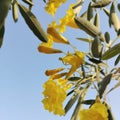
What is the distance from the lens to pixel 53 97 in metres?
1.28

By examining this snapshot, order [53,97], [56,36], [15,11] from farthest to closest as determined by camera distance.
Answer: [56,36], [53,97], [15,11]

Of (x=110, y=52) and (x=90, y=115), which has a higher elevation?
(x=110, y=52)

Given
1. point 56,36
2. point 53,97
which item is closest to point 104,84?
point 53,97

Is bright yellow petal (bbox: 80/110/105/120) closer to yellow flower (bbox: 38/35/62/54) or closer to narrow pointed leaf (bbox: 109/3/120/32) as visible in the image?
yellow flower (bbox: 38/35/62/54)

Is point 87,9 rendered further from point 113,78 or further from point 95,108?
point 95,108

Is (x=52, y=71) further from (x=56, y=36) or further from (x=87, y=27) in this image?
(x=87, y=27)

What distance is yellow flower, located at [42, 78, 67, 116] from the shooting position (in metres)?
1.25

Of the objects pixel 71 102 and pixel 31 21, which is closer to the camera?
pixel 31 21

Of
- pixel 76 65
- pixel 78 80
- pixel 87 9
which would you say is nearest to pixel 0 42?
pixel 76 65

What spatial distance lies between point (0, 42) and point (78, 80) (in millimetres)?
613

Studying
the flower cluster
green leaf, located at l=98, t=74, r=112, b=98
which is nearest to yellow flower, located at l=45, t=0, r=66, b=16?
the flower cluster

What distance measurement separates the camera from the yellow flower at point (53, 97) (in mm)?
1245

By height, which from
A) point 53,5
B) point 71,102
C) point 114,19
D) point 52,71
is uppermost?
point 53,5

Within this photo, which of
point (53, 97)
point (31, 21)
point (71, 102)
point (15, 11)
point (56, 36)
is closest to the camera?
point (31, 21)
